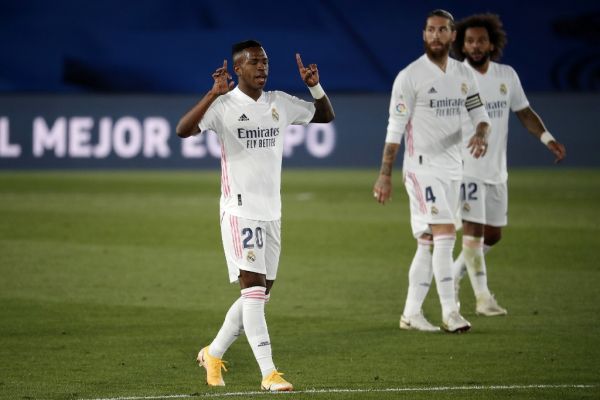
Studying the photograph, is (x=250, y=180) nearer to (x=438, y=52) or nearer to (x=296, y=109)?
(x=296, y=109)

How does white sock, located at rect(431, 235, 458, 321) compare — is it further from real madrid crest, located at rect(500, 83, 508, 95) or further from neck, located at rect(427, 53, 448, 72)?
real madrid crest, located at rect(500, 83, 508, 95)

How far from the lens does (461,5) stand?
27547 mm

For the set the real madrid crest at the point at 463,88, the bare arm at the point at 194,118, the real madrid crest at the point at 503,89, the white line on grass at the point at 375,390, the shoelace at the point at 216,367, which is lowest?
the white line on grass at the point at 375,390

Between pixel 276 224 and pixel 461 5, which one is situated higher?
pixel 461 5

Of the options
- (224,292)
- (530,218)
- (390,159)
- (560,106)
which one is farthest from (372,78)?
(390,159)

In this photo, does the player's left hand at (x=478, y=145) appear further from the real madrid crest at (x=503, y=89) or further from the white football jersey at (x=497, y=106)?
the real madrid crest at (x=503, y=89)

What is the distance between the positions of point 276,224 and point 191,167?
65.5ft

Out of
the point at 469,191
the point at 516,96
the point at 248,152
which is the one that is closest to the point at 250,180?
the point at 248,152

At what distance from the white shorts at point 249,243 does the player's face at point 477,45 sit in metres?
3.50

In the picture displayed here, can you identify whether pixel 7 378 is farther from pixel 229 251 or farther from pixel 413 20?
pixel 413 20

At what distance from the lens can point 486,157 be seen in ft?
34.1

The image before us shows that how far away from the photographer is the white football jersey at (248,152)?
736cm

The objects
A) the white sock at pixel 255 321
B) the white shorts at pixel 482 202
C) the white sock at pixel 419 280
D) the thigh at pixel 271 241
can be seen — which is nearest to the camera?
the white sock at pixel 255 321

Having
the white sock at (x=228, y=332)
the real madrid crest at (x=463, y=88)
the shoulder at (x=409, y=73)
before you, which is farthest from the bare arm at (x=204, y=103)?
the real madrid crest at (x=463, y=88)
